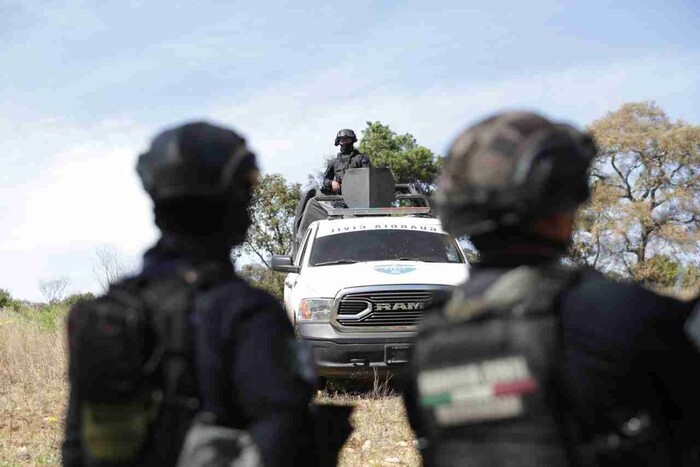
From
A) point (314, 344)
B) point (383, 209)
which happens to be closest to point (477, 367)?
point (314, 344)

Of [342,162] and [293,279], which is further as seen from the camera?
[342,162]

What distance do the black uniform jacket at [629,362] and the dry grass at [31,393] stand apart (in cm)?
520

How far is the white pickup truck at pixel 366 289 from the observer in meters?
8.52

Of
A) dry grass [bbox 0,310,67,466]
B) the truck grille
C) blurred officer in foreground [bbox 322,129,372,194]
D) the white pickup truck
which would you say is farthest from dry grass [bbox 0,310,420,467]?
blurred officer in foreground [bbox 322,129,372,194]

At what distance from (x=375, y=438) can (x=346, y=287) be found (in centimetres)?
210

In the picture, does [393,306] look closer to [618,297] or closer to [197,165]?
[197,165]

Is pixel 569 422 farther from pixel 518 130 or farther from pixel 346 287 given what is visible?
pixel 346 287

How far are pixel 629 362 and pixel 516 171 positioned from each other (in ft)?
1.46

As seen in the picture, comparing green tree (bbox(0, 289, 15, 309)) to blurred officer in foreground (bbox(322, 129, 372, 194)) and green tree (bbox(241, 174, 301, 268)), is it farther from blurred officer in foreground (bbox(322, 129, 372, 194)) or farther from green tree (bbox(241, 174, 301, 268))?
blurred officer in foreground (bbox(322, 129, 372, 194))

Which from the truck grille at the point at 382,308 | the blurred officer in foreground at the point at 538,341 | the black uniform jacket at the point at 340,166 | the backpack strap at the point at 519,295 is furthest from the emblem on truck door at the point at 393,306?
the backpack strap at the point at 519,295

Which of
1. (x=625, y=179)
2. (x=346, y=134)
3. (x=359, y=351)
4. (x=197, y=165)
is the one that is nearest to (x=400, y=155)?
(x=625, y=179)

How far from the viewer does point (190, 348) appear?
1.97 metres

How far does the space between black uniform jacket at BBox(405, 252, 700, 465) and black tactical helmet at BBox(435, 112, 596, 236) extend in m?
0.22

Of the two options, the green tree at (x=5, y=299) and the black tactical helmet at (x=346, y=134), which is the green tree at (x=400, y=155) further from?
the black tactical helmet at (x=346, y=134)
